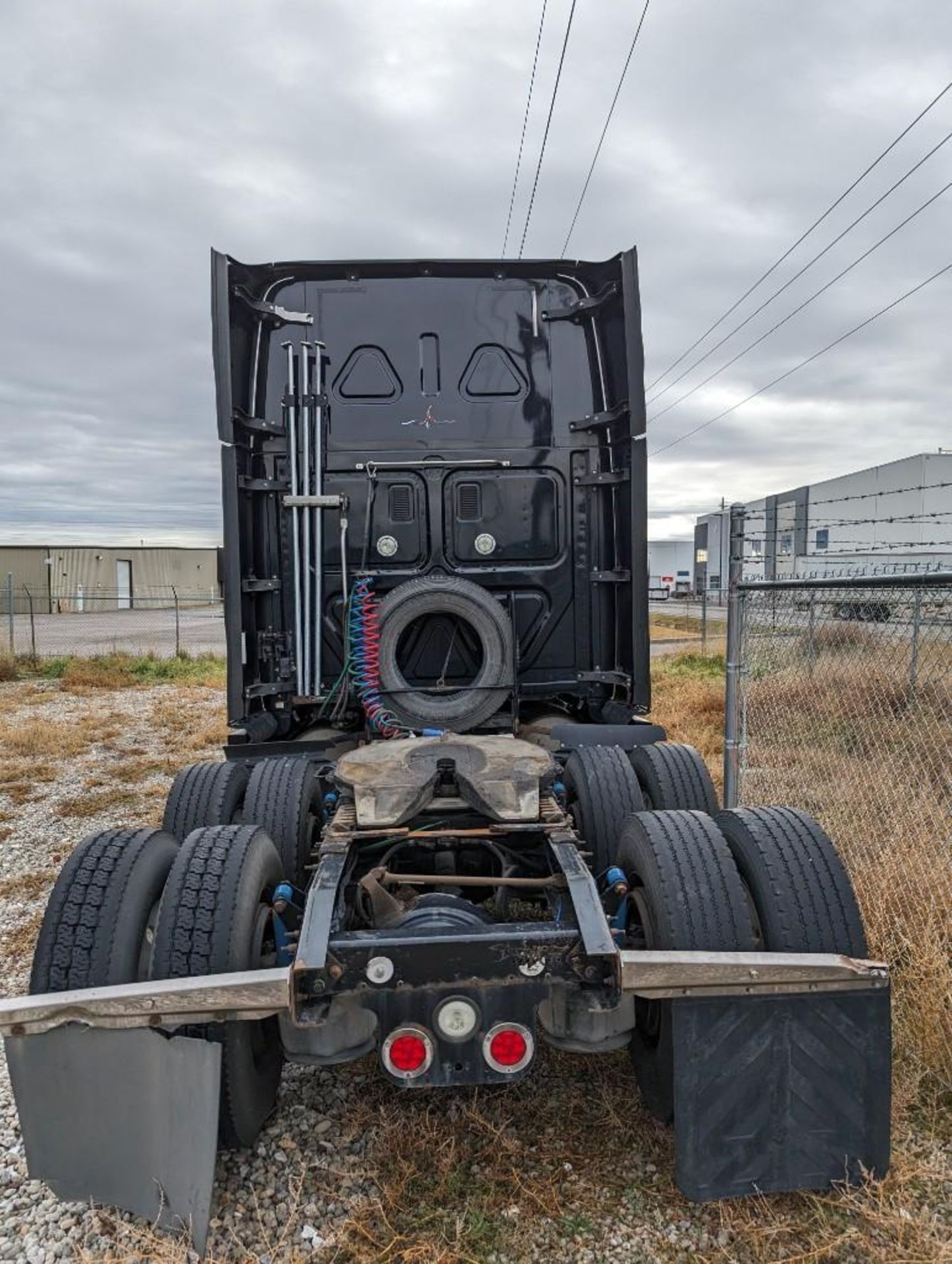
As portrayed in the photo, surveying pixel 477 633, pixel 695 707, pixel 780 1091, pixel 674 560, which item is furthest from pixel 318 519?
pixel 674 560

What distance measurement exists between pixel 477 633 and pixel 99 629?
94.1ft

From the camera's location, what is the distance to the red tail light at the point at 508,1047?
214cm

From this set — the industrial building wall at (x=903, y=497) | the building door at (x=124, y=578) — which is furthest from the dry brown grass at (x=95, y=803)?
the building door at (x=124, y=578)

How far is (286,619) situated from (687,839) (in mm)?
2669

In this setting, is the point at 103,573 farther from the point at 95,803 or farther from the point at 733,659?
the point at 733,659

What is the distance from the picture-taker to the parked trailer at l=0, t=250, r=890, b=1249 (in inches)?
83.1

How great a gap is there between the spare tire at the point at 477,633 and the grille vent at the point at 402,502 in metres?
0.37

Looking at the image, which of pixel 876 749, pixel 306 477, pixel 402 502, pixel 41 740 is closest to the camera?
pixel 306 477

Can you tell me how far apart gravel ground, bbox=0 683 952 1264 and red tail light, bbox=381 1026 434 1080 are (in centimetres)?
43

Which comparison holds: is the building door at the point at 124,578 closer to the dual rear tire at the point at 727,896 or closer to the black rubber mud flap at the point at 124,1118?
the black rubber mud flap at the point at 124,1118

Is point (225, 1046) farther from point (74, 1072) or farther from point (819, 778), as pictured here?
point (819, 778)

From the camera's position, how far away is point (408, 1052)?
214 cm

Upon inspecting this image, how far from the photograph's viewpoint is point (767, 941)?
2.39 metres

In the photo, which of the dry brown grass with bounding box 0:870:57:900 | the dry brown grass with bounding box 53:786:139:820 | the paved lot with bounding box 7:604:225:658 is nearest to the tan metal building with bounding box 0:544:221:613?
the paved lot with bounding box 7:604:225:658
